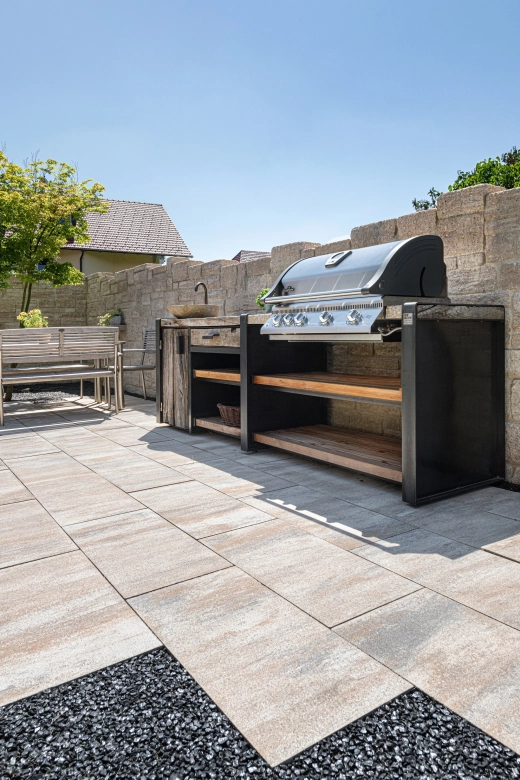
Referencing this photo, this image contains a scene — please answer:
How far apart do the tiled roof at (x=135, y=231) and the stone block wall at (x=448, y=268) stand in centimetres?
1223

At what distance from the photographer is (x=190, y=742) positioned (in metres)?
1.20

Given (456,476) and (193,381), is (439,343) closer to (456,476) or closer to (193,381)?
(456,476)

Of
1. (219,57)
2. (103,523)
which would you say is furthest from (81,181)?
(103,523)

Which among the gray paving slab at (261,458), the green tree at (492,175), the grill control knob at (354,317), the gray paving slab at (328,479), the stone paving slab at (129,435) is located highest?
the green tree at (492,175)

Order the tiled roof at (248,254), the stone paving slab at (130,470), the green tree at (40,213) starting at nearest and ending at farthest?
the stone paving slab at (130,470) → the green tree at (40,213) → the tiled roof at (248,254)

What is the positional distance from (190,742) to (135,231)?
19.8m

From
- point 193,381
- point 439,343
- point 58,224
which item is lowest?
point 193,381

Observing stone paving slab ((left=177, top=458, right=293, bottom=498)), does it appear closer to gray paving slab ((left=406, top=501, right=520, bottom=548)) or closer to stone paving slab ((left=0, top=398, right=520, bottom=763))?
stone paving slab ((left=0, top=398, right=520, bottom=763))

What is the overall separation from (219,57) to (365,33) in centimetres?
200

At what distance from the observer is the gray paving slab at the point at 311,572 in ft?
6.00

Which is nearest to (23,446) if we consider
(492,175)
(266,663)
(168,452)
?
(168,452)

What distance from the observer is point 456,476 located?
299 cm

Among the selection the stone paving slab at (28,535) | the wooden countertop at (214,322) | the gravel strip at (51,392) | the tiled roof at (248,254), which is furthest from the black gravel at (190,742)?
the tiled roof at (248,254)

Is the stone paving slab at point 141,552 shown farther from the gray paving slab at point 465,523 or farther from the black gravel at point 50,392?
the black gravel at point 50,392
